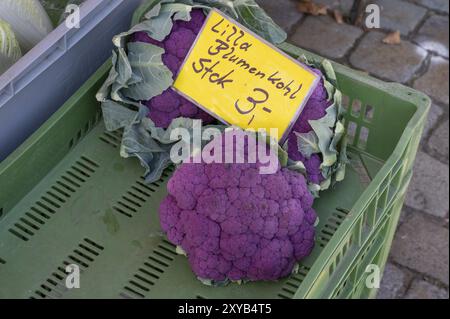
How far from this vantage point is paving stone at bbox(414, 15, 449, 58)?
99.2 inches

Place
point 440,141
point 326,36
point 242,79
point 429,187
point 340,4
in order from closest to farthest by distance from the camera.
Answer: point 242,79, point 429,187, point 440,141, point 326,36, point 340,4

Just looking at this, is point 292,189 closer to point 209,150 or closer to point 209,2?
point 209,150

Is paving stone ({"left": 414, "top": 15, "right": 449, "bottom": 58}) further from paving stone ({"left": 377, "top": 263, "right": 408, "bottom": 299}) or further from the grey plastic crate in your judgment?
the grey plastic crate

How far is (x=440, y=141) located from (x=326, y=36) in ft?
1.98

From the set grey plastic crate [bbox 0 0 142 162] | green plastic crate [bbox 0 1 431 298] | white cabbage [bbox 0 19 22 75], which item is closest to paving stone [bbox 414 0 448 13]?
green plastic crate [bbox 0 1 431 298]

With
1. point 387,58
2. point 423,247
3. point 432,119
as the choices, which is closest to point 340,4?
point 387,58

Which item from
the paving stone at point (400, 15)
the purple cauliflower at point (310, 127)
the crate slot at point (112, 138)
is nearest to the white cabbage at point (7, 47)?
the crate slot at point (112, 138)

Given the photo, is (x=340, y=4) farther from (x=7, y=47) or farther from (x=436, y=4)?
(x=7, y=47)

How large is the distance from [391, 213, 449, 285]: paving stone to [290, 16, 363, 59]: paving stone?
74 centimetres

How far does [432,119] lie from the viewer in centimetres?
229
